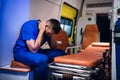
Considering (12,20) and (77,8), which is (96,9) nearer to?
(77,8)

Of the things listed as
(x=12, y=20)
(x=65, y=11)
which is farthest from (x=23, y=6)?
(x=65, y=11)

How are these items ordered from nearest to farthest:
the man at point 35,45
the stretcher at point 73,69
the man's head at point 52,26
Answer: the stretcher at point 73,69 → the man at point 35,45 → the man's head at point 52,26

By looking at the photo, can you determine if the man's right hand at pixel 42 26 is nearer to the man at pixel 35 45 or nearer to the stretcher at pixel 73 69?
the man at pixel 35 45

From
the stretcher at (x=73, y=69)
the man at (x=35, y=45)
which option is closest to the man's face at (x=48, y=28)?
the man at (x=35, y=45)

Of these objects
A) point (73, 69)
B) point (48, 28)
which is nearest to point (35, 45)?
point (48, 28)

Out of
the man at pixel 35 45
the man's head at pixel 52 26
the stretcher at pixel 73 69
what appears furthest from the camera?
the man's head at pixel 52 26

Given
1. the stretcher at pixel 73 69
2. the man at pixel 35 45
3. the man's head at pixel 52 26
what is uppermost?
the man's head at pixel 52 26

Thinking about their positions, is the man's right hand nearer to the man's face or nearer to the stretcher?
the man's face

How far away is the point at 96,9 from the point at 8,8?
473 cm

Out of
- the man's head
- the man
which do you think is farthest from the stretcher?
the man's head

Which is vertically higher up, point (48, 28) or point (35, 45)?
point (48, 28)

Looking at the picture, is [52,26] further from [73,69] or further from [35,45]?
[73,69]

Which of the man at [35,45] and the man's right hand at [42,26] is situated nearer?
the man at [35,45]

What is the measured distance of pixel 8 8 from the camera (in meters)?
3.06
